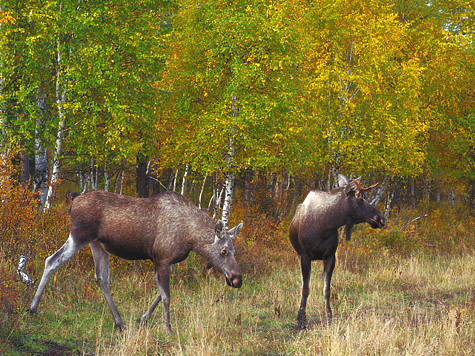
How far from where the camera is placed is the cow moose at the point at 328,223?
307 inches

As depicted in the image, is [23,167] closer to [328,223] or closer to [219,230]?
[219,230]

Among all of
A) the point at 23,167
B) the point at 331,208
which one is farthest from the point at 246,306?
the point at 23,167

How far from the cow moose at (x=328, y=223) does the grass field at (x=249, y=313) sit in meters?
0.75

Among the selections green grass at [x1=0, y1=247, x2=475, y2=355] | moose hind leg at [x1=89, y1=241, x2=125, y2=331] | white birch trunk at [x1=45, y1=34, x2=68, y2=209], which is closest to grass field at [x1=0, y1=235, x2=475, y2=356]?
green grass at [x1=0, y1=247, x2=475, y2=355]

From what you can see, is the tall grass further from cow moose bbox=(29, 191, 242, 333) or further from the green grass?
cow moose bbox=(29, 191, 242, 333)

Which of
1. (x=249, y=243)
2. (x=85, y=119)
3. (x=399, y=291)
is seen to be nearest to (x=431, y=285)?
(x=399, y=291)

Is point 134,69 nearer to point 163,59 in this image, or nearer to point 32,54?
point 163,59

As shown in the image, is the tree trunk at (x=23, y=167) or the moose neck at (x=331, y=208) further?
the tree trunk at (x=23, y=167)

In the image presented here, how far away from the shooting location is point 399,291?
34.0 ft

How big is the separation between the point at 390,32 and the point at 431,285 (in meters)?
10.8

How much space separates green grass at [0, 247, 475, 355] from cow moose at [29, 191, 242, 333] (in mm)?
658

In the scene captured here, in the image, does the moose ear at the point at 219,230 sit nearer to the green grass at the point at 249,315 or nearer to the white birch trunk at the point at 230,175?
the green grass at the point at 249,315

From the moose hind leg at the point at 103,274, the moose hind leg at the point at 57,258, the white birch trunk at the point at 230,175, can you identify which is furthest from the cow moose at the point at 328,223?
the white birch trunk at the point at 230,175

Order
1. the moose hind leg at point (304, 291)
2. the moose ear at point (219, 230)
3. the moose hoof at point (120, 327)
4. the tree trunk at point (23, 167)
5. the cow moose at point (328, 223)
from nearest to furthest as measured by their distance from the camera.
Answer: the moose hoof at point (120, 327)
the moose ear at point (219, 230)
the moose hind leg at point (304, 291)
the cow moose at point (328, 223)
the tree trunk at point (23, 167)
